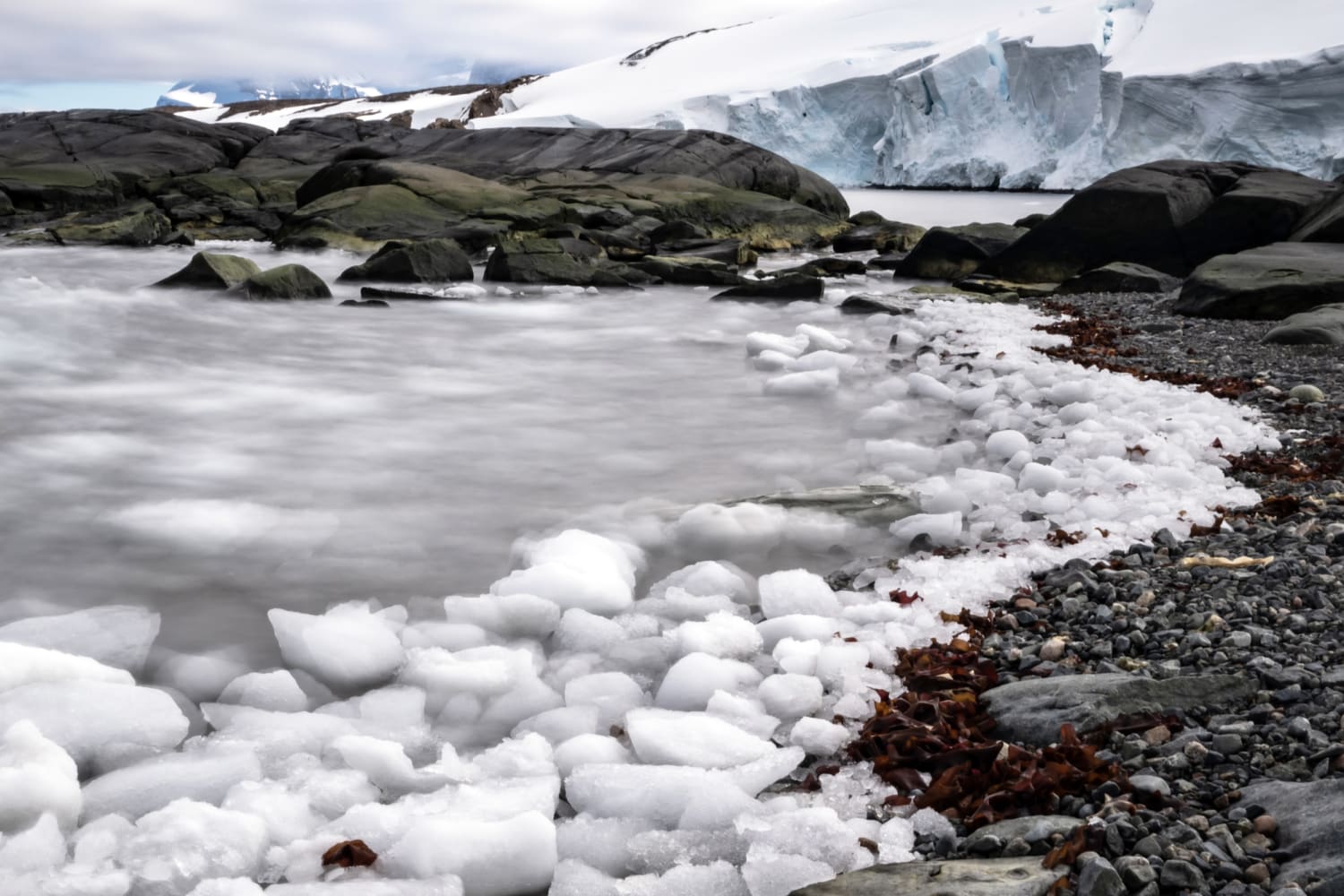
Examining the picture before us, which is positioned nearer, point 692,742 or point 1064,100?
point 692,742

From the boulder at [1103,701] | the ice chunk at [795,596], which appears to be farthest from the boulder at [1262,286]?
the boulder at [1103,701]

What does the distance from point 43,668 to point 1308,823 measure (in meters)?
2.89

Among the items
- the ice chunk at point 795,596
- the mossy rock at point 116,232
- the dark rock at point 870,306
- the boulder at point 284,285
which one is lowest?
the ice chunk at point 795,596

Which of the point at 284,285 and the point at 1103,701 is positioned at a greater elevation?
the point at 284,285

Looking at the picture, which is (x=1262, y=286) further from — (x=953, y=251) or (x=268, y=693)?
(x=268, y=693)

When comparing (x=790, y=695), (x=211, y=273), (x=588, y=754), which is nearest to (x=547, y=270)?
(x=211, y=273)

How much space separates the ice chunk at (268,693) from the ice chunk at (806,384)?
4.61m

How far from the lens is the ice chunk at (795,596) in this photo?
3.15 m

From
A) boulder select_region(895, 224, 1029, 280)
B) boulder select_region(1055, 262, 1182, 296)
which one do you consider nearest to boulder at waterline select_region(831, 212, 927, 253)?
boulder select_region(895, 224, 1029, 280)

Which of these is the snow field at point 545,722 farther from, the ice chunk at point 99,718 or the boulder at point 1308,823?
the boulder at point 1308,823

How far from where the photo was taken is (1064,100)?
3484 centimetres

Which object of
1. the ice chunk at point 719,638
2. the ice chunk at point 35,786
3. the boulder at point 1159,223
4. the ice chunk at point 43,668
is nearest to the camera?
the ice chunk at point 35,786

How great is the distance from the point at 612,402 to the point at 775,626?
13.3 ft

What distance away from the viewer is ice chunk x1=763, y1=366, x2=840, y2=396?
22.1ft
